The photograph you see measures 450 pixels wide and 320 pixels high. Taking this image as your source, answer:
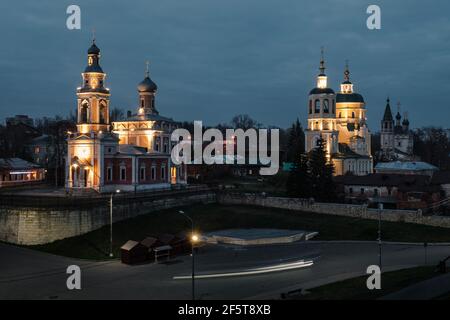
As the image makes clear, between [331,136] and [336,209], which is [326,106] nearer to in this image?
[331,136]

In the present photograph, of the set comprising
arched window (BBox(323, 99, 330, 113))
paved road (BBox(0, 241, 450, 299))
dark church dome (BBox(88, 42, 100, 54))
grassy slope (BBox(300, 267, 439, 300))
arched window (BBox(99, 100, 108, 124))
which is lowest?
paved road (BBox(0, 241, 450, 299))

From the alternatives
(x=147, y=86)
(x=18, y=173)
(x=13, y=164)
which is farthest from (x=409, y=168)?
(x=13, y=164)

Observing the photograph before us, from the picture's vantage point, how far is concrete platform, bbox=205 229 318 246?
43312mm

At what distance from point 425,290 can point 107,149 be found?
122 feet

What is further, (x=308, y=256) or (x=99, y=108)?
(x=99, y=108)

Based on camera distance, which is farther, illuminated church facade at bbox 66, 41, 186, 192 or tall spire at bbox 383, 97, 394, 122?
tall spire at bbox 383, 97, 394, 122

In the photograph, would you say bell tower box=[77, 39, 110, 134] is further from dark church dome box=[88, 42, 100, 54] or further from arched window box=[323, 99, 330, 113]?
arched window box=[323, 99, 330, 113]

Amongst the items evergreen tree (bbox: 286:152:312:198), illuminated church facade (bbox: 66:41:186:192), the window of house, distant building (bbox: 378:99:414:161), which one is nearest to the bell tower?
illuminated church facade (bbox: 66:41:186:192)

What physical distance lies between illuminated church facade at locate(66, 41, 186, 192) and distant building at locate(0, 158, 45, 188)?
57.9ft

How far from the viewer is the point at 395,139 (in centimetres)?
12419

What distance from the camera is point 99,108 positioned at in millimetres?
57719

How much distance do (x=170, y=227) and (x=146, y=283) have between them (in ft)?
52.0
